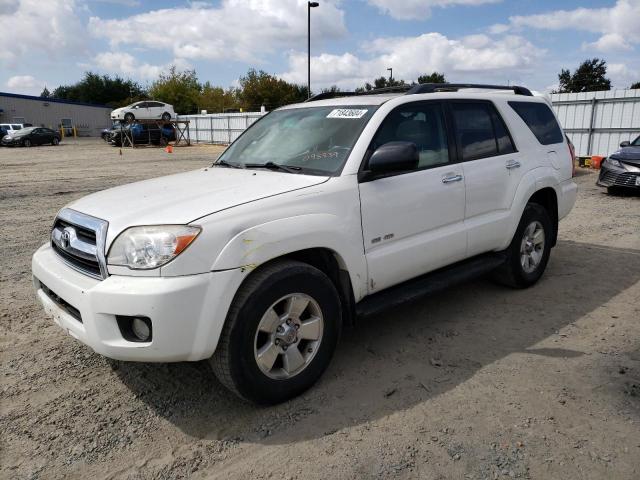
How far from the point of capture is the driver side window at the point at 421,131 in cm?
362

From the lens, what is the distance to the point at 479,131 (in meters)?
4.34

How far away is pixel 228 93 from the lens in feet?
239

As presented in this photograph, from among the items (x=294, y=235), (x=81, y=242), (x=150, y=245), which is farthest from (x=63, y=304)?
(x=294, y=235)

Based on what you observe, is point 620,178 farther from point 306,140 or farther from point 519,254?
point 306,140

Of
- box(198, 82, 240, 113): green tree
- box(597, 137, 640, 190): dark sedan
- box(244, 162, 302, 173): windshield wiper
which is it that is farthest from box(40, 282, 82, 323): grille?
box(198, 82, 240, 113): green tree

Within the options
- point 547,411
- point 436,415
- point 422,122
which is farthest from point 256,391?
point 422,122

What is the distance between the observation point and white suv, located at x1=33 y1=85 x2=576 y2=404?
2.62 metres

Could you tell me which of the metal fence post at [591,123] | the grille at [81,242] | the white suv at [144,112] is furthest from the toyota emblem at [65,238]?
the white suv at [144,112]

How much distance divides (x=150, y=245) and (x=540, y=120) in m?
4.07

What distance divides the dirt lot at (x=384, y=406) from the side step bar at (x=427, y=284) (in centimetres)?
41

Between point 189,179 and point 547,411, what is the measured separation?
2755 millimetres

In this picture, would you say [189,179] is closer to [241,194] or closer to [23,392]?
[241,194]

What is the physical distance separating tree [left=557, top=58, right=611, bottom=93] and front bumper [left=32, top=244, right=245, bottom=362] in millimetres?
66906

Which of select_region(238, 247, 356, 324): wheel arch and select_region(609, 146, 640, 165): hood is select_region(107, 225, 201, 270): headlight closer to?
select_region(238, 247, 356, 324): wheel arch
